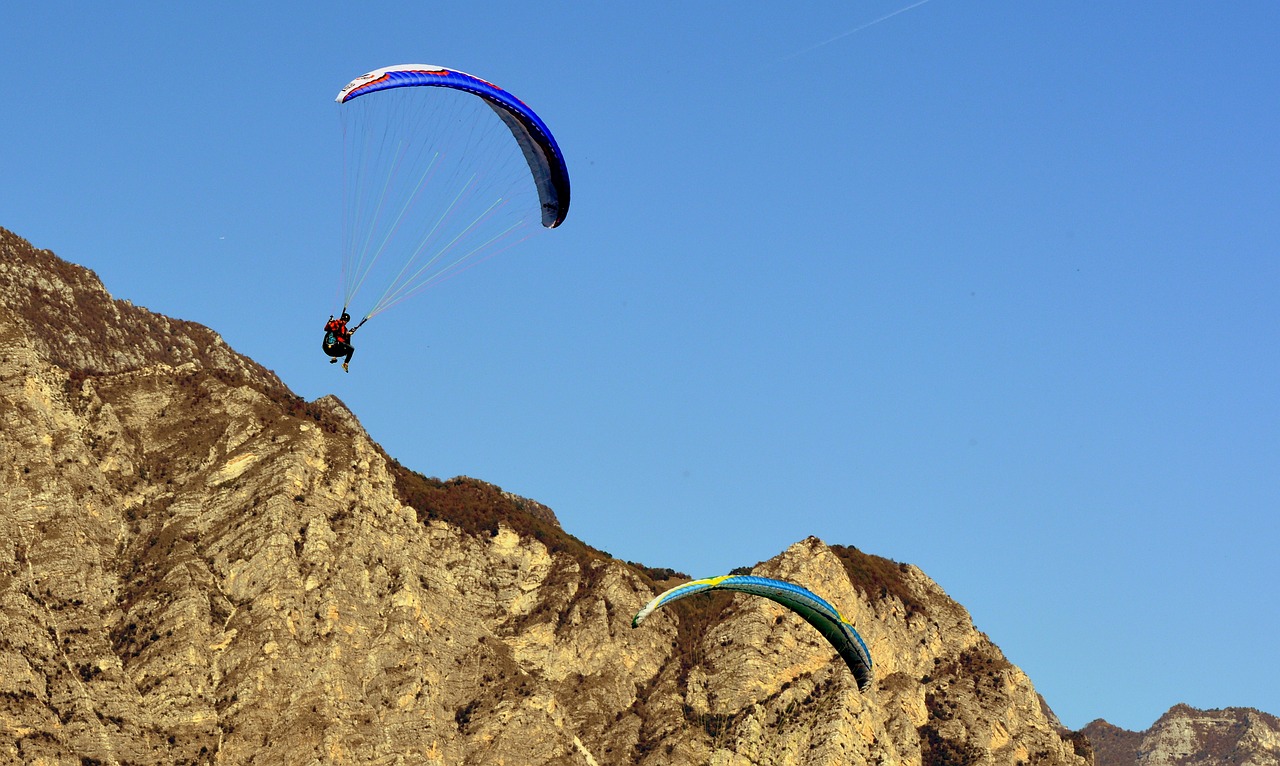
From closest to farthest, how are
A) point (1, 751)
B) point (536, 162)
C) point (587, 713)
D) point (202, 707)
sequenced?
point (536, 162) < point (1, 751) < point (202, 707) < point (587, 713)

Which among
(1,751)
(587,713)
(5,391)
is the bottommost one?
(1,751)

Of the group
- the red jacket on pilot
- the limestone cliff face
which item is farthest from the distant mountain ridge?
the red jacket on pilot

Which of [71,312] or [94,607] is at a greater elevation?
[71,312]

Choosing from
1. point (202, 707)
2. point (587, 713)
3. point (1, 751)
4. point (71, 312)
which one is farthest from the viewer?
point (71, 312)

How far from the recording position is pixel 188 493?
10638cm

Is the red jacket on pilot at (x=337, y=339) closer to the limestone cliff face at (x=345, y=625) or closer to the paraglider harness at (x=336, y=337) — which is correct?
the paraglider harness at (x=336, y=337)

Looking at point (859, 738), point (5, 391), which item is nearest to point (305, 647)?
point (5, 391)

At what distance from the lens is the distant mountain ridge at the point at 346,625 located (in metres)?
93.3

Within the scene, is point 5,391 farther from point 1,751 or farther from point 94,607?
point 1,751

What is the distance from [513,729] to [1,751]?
2712 cm

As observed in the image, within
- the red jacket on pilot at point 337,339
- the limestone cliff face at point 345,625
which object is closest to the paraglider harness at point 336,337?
the red jacket on pilot at point 337,339

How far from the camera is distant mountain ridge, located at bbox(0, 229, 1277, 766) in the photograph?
93.3 meters

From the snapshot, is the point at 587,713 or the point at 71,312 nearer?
the point at 587,713

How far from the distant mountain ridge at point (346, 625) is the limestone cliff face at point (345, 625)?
157 mm
